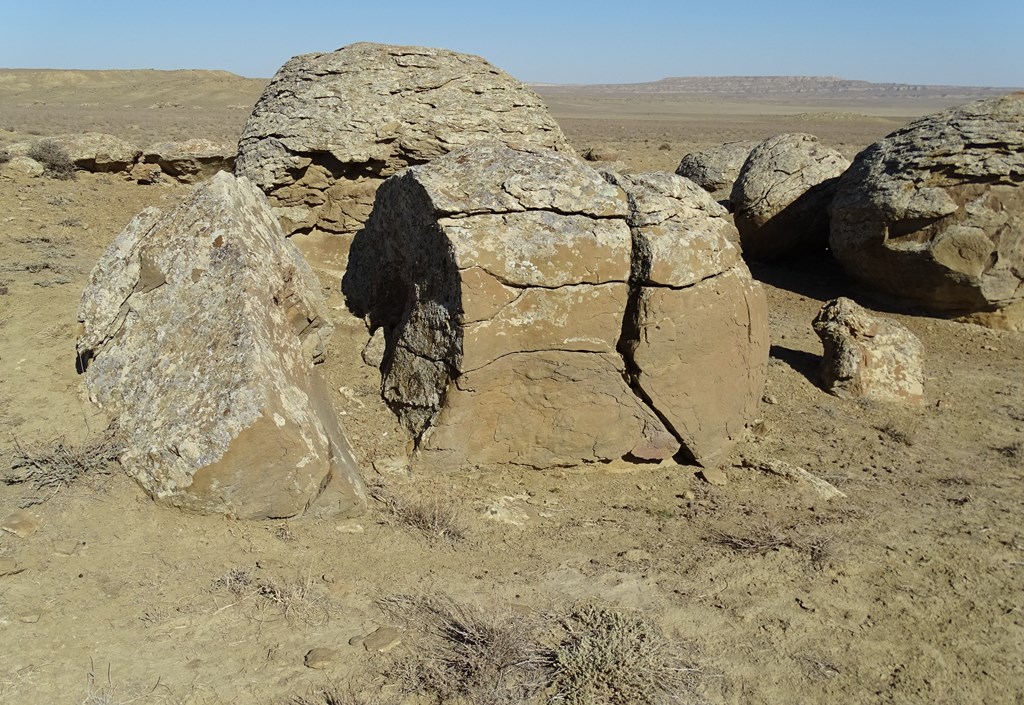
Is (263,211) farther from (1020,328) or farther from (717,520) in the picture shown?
(1020,328)

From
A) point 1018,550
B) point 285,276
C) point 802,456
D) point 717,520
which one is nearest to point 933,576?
point 1018,550

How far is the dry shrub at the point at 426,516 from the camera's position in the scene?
4.13 metres

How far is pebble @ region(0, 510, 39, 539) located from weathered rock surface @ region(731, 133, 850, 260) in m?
8.54

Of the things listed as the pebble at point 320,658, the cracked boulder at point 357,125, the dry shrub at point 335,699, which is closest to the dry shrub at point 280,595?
the pebble at point 320,658

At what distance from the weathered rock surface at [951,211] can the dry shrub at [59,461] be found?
7717 mm

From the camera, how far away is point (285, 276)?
195 inches

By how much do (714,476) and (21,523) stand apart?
3.99 m

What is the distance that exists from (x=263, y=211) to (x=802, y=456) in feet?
14.1

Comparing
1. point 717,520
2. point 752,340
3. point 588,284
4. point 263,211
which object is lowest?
point 717,520

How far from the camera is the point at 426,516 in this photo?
13.7 ft

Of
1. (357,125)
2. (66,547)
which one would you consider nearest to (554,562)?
(66,547)

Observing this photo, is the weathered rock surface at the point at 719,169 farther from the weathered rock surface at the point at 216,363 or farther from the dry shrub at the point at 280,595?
the dry shrub at the point at 280,595

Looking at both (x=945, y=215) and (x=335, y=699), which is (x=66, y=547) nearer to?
(x=335, y=699)

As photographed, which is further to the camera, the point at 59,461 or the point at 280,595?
the point at 59,461
